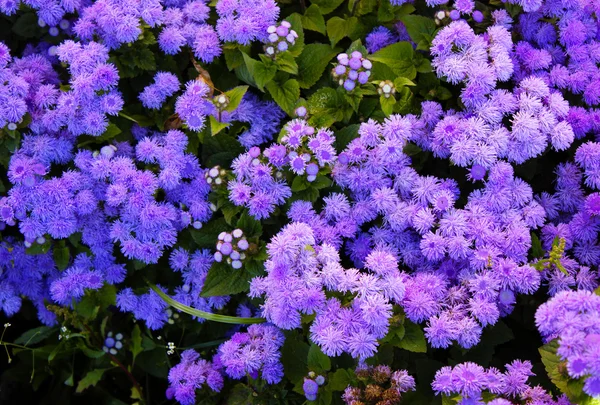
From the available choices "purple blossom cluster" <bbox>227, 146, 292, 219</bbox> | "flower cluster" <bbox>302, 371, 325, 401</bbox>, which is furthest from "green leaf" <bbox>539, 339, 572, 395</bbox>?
"purple blossom cluster" <bbox>227, 146, 292, 219</bbox>

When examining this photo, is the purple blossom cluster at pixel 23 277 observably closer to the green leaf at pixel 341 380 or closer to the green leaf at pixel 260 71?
the green leaf at pixel 260 71

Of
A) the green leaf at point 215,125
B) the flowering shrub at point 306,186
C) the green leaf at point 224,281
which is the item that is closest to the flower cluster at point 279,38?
the flowering shrub at point 306,186

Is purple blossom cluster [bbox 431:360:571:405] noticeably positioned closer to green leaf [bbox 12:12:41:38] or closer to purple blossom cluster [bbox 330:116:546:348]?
purple blossom cluster [bbox 330:116:546:348]

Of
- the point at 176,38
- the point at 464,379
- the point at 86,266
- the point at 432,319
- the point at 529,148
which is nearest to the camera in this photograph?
the point at 464,379

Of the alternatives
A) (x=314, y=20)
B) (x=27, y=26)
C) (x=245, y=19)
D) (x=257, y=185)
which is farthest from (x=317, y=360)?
(x=27, y=26)

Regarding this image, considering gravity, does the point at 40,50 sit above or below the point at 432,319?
above

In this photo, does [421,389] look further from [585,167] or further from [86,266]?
[86,266]

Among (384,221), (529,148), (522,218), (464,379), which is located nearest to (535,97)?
(529,148)
